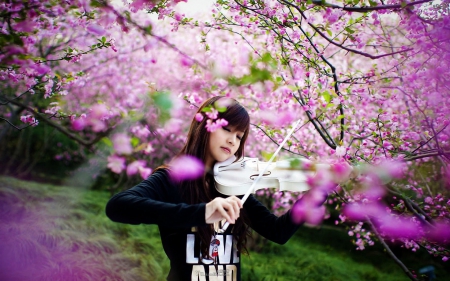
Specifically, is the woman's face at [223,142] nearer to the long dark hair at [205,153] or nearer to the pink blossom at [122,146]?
the long dark hair at [205,153]

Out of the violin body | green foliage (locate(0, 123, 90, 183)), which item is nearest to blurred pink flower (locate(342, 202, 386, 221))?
the violin body

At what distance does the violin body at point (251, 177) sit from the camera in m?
1.84

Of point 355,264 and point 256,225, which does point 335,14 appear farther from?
point 355,264

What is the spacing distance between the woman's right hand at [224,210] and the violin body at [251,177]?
63 cm

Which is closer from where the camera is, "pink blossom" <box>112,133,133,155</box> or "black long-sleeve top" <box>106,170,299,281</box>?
"pink blossom" <box>112,133,133,155</box>

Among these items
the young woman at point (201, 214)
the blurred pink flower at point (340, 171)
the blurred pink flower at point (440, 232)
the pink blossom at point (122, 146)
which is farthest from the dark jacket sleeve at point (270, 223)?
the blurred pink flower at point (440, 232)

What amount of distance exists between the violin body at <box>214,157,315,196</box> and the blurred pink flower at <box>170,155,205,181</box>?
0.09m

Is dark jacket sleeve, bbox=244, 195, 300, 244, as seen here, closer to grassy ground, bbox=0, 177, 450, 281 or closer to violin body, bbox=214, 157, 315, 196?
violin body, bbox=214, 157, 315, 196

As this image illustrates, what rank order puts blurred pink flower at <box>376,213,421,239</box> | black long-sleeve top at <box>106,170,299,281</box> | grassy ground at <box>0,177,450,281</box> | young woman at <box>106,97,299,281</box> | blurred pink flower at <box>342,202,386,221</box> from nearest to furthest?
1. young woman at <box>106,97,299,281</box>
2. black long-sleeve top at <box>106,170,299,281</box>
3. blurred pink flower at <box>376,213,421,239</box>
4. blurred pink flower at <box>342,202,386,221</box>
5. grassy ground at <box>0,177,450,281</box>

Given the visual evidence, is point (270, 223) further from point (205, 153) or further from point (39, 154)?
point (39, 154)

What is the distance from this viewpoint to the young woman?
1.24 metres

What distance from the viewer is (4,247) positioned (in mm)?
3564

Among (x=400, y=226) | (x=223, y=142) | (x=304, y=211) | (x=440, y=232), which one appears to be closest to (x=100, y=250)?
(x=223, y=142)

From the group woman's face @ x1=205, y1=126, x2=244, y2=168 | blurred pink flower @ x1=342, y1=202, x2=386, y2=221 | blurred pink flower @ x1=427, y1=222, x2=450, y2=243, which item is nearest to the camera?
woman's face @ x1=205, y1=126, x2=244, y2=168
